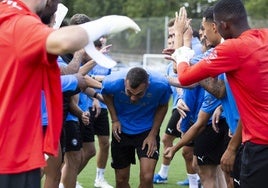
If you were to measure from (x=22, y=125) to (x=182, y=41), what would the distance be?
8.79 ft

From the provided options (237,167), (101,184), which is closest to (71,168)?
(101,184)

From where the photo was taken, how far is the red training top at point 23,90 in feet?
12.7

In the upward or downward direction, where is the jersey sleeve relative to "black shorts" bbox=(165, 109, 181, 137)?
upward

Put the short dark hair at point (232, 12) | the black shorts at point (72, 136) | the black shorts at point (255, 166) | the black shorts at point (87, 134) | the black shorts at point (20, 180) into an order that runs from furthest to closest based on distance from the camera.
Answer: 1. the black shorts at point (87, 134)
2. the black shorts at point (72, 136)
3. the short dark hair at point (232, 12)
4. the black shorts at point (255, 166)
5. the black shorts at point (20, 180)

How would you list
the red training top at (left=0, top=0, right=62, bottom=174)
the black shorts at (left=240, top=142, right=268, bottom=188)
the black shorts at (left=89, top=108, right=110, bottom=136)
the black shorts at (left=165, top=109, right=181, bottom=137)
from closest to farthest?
the red training top at (left=0, top=0, right=62, bottom=174) → the black shorts at (left=240, top=142, right=268, bottom=188) → the black shorts at (left=89, top=108, right=110, bottom=136) → the black shorts at (left=165, top=109, right=181, bottom=137)

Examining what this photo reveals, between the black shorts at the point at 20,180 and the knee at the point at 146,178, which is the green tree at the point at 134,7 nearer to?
the knee at the point at 146,178

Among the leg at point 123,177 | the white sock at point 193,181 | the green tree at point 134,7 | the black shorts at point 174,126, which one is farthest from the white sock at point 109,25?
the green tree at point 134,7

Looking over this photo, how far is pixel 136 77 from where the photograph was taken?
7.74 metres

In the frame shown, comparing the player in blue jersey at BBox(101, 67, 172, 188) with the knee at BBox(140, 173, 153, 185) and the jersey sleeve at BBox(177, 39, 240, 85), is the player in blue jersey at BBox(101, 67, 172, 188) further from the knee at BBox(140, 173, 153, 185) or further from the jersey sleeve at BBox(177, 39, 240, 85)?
the jersey sleeve at BBox(177, 39, 240, 85)

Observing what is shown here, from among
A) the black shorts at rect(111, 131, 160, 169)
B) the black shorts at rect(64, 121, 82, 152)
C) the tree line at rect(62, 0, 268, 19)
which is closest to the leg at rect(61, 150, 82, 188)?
the black shorts at rect(64, 121, 82, 152)

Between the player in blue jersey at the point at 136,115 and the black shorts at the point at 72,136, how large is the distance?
1.50ft

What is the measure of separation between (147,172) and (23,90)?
426 centimetres

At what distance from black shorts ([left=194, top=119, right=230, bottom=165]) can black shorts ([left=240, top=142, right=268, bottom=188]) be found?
91.2 inches

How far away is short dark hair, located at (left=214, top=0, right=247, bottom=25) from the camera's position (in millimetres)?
5742
